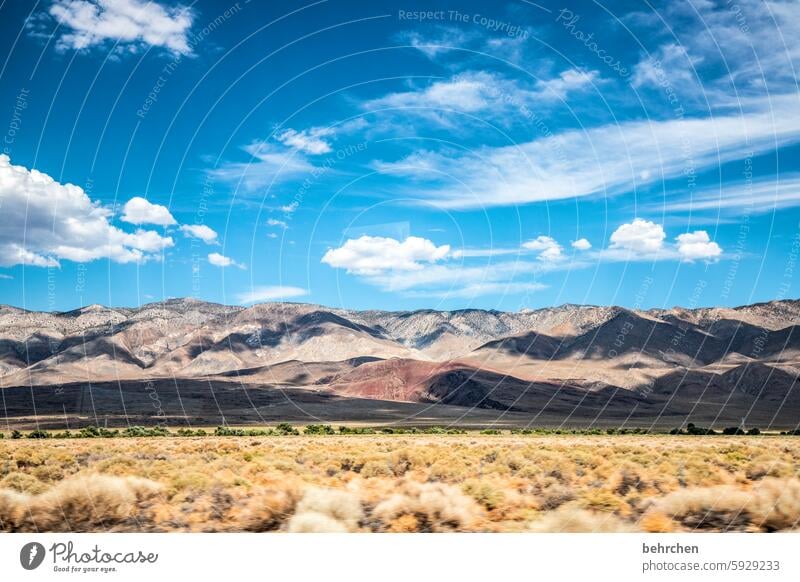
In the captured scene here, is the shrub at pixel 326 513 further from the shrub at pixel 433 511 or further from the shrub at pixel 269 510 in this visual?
the shrub at pixel 433 511

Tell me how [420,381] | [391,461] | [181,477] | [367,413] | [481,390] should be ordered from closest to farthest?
[181,477]
[391,461]
[367,413]
[481,390]
[420,381]

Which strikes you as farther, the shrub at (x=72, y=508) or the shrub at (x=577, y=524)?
the shrub at (x=72, y=508)

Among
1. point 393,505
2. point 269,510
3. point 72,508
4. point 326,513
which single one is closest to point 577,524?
point 393,505

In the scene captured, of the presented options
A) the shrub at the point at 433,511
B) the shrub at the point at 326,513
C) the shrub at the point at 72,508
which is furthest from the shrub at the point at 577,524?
the shrub at the point at 72,508

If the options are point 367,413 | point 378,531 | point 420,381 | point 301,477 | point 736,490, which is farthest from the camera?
point 420,381

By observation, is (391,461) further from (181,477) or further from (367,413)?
(367,413)

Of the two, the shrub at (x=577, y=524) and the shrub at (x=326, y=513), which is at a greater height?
the shrub at (x=326, y=513)

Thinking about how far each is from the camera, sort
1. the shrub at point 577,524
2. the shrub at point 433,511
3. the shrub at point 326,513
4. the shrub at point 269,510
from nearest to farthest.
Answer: the shrub at point 577,524 → the shrub at point 326,513 → the shrub at point 433,511 → the shrub at point 269,510

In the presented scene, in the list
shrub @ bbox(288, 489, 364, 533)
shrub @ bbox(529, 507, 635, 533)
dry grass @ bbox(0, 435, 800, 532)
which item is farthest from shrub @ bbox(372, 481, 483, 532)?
shrub @ bbox(529, 507, 635, 533)

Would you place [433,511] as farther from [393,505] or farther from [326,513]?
[326,513]
